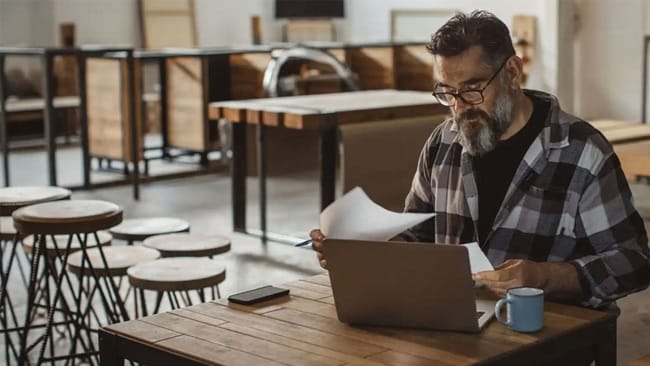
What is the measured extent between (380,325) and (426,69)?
775 centimetres

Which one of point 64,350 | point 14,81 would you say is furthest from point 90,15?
point 64,350

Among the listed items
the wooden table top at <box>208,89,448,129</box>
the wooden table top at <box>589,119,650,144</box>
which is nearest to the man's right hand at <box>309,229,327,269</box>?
the wooden table top at <box>208,89,448,129</box>

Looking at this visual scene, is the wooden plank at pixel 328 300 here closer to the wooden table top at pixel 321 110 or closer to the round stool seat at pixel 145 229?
the round stool seat at pixel 145 229

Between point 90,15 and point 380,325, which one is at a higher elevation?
point 90,15

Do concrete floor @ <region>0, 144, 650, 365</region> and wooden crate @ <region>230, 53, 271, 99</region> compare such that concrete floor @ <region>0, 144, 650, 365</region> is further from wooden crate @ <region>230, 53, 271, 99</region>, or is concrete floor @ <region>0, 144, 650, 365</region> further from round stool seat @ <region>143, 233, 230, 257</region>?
round stool seat @ <region>143, 233, 230, 257</region>

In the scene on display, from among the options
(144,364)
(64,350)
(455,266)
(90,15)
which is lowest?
(64,350)

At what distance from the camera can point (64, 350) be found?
425 cm

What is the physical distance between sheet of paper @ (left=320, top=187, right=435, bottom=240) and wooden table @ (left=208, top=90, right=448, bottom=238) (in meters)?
3.28

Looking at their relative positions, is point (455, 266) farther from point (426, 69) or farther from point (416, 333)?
point (426, 69)

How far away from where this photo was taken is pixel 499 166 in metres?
2.52

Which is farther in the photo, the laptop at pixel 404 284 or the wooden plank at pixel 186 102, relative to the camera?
the wooden plank at pixel 186 102

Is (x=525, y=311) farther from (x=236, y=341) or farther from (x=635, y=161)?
→ (x=635, y=161)

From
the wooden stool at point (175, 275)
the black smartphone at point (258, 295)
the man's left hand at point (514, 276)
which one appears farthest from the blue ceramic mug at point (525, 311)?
the wooden stool at point (175, 275)

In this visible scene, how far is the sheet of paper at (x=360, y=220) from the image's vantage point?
7.51ft
